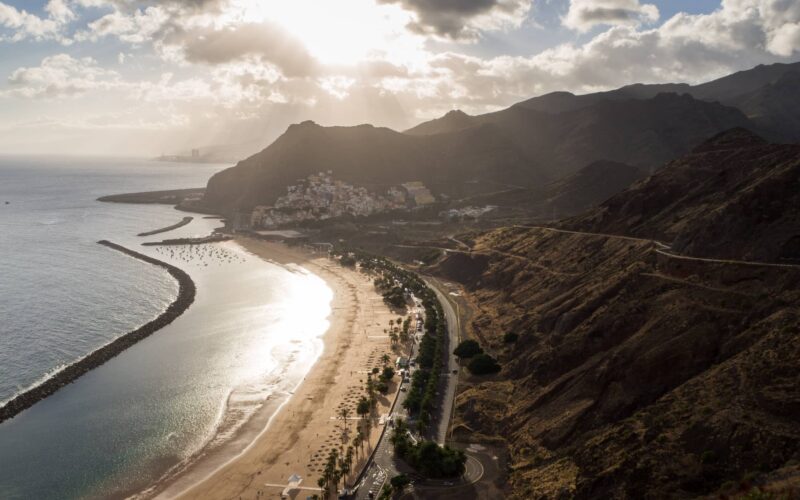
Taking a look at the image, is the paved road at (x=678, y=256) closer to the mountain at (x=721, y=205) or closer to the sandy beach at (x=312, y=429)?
the mountain at (x=721, y=205)

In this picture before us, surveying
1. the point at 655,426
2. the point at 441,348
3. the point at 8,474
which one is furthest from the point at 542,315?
the point at 8,474

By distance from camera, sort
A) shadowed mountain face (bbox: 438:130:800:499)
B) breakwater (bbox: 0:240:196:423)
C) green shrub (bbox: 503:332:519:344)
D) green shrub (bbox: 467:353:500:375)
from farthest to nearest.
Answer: green shrub (bbox: 503:332:519:344) → green shrub (bbox: 467:353:500:375) → breakwater (bbox: 0:240:196:423) → shadowed mountain face (bbox: 438:130:800:499)

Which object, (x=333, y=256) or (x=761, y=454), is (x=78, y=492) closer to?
(x=761, y=454)

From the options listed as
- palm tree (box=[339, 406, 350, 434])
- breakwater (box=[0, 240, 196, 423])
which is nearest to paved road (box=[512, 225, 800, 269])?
palm tree (box=[339, 406, 350, 434])

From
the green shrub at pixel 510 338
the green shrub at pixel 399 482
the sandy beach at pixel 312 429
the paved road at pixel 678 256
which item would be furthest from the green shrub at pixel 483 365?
the paved road at pixel 678 256

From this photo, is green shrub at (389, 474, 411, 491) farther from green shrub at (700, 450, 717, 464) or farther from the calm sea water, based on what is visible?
green shrub at (700, 450, 717, 464)
